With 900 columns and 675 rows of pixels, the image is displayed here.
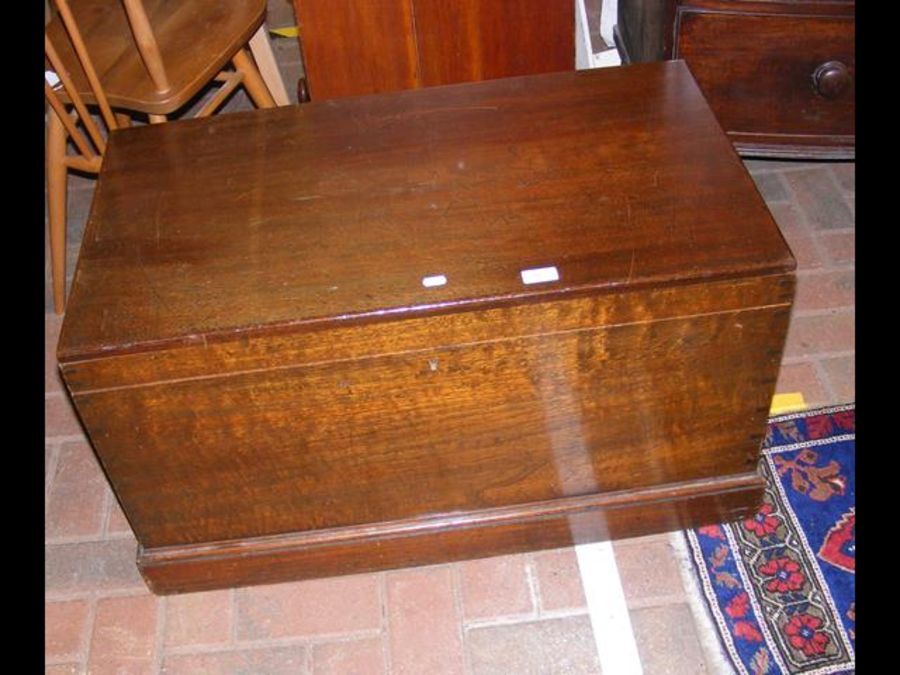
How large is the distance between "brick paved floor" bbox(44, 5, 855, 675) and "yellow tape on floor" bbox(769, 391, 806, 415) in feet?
→ 1.42

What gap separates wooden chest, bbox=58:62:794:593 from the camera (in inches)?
58.3

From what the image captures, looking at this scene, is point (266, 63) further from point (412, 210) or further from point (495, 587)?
point (495, 587)

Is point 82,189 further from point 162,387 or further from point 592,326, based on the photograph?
point 592,326

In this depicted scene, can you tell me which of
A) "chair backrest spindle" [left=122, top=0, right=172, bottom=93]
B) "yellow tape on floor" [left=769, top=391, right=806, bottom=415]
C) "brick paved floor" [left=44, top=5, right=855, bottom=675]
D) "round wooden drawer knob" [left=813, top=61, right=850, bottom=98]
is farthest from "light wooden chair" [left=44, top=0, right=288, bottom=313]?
"yellow tape on floor" [left=769, top=391, right=806, bottom=415]

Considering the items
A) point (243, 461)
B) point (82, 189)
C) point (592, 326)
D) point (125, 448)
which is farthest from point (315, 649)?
point (82, 189)

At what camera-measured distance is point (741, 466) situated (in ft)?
5.90

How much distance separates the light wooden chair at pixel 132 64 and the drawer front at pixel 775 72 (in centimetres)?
107

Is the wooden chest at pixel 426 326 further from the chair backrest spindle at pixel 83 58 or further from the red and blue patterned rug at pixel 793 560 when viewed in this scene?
the chair backrest spindle at pixel 83 58

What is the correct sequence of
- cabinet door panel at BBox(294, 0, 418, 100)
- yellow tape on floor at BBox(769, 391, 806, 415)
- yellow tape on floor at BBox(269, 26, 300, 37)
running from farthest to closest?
yellow tape on floor at BBox(269, 26, 300, 37), cabinet door panel at BBox(294, 0, 418, 100), yellow tape on floor at BBox(769, 391, 806, 415)

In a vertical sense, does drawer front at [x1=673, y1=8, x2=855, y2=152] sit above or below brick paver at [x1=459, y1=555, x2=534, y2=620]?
above

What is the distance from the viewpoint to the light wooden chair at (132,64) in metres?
2.13

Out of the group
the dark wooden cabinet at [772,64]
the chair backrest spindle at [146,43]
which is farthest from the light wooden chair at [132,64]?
the dark wooden cabinet at [772,64]

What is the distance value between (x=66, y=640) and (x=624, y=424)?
1116 millimetres

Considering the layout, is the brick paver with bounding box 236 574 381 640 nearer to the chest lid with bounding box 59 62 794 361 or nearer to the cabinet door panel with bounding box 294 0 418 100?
the chest lid with bounding box 59 62 794 361
